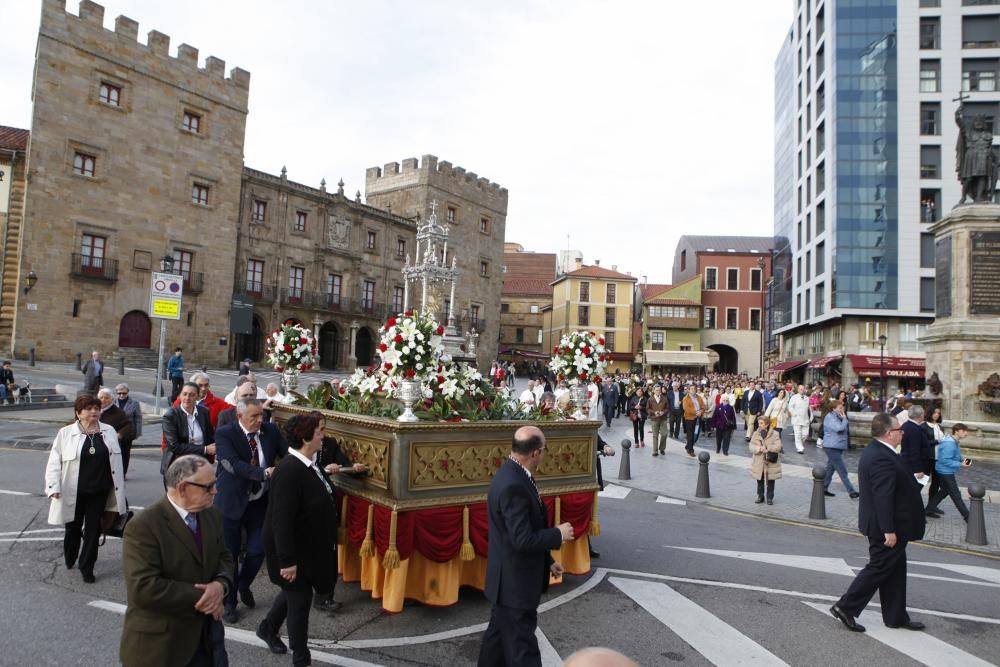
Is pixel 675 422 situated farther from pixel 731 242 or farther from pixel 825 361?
pixel 731 242

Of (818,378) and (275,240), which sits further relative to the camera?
(818,378)

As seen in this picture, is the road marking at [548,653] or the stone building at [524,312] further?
the stone building at [524,312]

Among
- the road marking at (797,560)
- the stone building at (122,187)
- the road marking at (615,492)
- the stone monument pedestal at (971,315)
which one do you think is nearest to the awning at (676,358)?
the stone building at (122,187)

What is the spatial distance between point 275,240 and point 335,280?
17.2 feet

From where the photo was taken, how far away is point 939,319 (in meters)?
18.7

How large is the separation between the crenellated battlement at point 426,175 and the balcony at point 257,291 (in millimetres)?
15489

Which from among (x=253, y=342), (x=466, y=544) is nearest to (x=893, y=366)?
(x=253, y=342)

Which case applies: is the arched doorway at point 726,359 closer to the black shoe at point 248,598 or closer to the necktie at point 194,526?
the black shoe at point 248,598

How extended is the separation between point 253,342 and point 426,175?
18.3 meters

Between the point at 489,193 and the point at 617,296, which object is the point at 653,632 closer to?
the point at 489,193

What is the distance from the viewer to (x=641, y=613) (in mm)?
5676

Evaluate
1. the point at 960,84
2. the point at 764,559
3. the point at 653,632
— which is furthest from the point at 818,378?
the point at 653,632

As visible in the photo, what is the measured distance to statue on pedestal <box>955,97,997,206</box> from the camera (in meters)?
18.2

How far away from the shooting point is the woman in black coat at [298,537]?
4.27 metres
